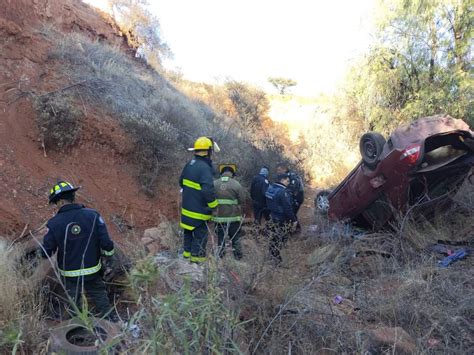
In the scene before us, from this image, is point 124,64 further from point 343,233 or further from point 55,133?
point 343,233

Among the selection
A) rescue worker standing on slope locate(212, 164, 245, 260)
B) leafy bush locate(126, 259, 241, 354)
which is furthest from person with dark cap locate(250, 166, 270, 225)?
leafy bush locate(126, 259, 241, 354)

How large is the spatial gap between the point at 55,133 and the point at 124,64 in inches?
185

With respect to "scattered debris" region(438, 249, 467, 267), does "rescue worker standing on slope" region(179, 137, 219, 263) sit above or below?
below

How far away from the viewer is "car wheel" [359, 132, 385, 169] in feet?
20.0

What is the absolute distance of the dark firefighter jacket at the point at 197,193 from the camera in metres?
5.50

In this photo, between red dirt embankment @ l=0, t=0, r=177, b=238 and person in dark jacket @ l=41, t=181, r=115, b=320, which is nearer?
person in dark jacket @ l=41, t=181, r=115, b=320

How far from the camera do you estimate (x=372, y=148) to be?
20.5ft

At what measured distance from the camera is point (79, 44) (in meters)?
10.0

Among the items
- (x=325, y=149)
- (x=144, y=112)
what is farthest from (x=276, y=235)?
(x=325, y=149)

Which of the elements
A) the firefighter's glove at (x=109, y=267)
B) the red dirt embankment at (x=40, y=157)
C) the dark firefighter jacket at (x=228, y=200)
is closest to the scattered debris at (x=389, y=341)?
the firefighter's glove at (x=109, y=267)

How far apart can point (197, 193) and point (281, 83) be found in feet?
121

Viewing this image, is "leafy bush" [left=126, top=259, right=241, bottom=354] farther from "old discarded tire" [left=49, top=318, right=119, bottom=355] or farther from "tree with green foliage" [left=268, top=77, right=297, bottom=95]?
"tree with green foliage" [left=268, top=77, right=297, bottom=95]

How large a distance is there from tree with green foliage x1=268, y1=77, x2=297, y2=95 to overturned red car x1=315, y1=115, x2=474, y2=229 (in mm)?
35241

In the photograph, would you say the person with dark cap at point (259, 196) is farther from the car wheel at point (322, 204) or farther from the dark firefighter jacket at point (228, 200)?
the dark firefighter jacket at point (228, 200)
